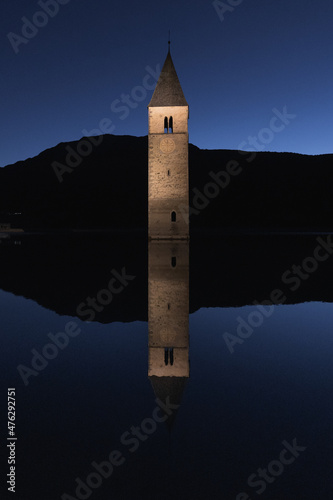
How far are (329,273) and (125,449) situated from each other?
11.3 metres

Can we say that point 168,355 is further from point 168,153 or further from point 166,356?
point 168,153

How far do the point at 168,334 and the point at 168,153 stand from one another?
72.0 ft

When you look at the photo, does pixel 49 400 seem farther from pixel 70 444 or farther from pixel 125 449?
pixel 125 449

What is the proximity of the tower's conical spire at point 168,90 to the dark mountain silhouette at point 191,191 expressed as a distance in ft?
149

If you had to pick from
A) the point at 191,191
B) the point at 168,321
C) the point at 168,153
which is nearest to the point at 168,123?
the point at 168,153

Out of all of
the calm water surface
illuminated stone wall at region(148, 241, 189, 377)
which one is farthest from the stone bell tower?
the calm water surface

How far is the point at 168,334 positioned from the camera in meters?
5.25

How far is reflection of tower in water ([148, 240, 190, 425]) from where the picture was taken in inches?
141

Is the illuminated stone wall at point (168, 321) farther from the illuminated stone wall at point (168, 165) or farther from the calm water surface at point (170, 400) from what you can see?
the illuminated stone wall at point (168, 165)

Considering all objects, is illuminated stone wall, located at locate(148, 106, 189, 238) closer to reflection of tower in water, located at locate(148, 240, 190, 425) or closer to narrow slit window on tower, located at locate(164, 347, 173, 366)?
reflection of tower in water, located at locate(148, 240, 190, 425)

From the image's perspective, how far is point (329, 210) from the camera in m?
82.1

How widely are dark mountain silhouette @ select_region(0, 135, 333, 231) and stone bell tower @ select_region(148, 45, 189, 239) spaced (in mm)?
45160

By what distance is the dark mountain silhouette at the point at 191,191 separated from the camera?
260ft

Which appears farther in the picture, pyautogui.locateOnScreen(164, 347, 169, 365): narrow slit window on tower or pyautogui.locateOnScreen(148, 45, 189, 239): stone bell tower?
pyautogui.locateOnScreen(148, 45, 189, 239): stone bell tower
